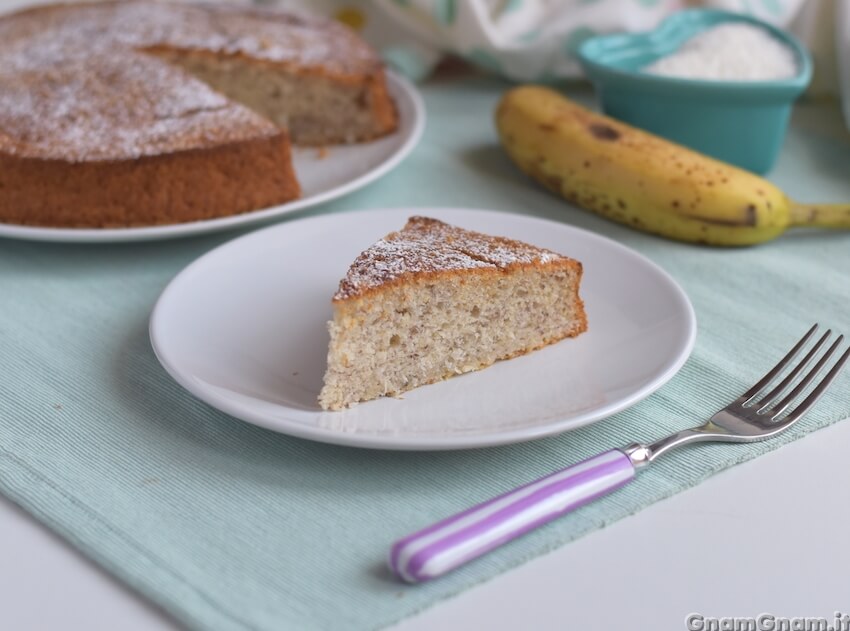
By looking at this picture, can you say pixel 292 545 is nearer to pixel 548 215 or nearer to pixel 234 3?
pixel 548 215

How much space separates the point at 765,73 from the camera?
3.06m

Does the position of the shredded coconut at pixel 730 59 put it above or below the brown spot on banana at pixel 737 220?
above

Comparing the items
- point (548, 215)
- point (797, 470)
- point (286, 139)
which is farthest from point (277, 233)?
point (797, 470)

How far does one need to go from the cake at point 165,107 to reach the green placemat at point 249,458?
0.16 meters

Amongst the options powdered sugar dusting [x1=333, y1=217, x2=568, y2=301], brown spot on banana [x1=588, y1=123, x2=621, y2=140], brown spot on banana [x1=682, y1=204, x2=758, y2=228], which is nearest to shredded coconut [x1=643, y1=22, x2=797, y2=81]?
brown spot on banana [x1=588, y1=123, x2=621, y2=140]

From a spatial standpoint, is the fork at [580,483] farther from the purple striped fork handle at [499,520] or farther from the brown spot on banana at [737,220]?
the brown spot on banana at [737,220]

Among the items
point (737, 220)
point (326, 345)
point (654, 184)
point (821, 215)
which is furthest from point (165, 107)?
point (821, 215)

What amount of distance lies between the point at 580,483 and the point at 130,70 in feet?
6.80

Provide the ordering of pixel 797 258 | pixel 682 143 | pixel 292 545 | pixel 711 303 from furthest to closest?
pixel 682 143, pixel 797 258, pixel 711 303, pixel 292 545

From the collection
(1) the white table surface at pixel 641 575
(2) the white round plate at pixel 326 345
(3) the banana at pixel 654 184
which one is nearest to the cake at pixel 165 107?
(2) the white round plate at pixel 326 345

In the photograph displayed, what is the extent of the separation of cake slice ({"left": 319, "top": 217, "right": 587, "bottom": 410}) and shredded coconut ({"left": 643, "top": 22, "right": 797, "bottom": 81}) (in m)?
1.24

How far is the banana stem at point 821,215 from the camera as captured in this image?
8.78 feet

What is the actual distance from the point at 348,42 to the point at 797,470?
93.8 inches

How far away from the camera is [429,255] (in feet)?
6.46
